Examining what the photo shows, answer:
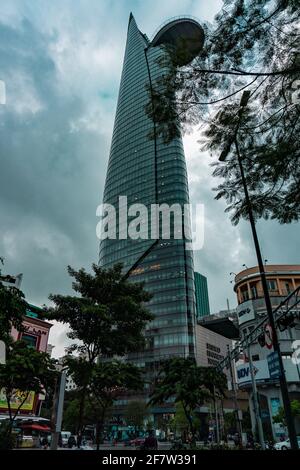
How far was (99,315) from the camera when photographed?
52.1ft

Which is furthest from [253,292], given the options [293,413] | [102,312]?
[102,312]

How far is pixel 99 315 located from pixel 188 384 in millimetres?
5697

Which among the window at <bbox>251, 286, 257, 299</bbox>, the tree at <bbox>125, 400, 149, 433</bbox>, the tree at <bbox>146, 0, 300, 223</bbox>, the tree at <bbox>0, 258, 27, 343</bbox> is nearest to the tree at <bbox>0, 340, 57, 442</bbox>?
the tree at <bbox>0, 258, 27, 343</bbox>

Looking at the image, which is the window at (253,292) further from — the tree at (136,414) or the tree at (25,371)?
the tree at (136,414)

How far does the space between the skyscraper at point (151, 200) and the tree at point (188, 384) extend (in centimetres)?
6741

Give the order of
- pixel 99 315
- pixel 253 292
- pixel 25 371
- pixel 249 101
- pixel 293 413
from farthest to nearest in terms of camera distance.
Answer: pixel 253 292, pixel 293 413, pixel 25 371, pixel 99 315, pixel 249 101

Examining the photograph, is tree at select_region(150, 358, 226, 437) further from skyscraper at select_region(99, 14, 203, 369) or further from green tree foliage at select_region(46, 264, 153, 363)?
skyscraper at select_region(99, 14, 203, 369)

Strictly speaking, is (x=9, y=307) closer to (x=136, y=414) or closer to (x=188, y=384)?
(x=188, y=384)

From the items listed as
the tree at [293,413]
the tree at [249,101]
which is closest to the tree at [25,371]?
the tree at [249,101]

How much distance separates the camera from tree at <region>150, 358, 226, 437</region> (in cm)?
1573

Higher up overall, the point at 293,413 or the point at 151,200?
the point at 151,200

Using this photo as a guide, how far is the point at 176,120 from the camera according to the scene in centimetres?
845

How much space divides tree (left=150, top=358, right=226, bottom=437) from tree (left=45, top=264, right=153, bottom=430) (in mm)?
2787

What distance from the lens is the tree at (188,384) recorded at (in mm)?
15734
